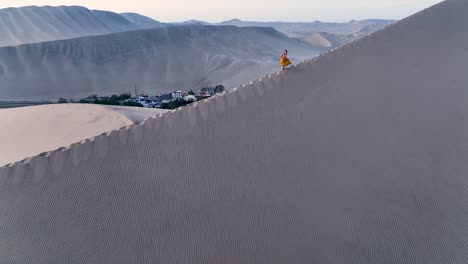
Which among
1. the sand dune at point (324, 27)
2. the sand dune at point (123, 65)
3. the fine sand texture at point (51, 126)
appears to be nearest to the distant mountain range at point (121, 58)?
the sand dune at point (123, 65)

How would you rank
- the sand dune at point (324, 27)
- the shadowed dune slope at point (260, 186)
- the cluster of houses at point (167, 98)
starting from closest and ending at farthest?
1. the shadowed dune slope at point (260, 186)
2. the cluster of houses at point (167, 98)
3. the sand dune at point (324, 27)

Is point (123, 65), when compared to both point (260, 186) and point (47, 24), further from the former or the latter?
point (260, 186)

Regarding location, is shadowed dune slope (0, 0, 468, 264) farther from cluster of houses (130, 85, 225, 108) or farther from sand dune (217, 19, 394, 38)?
sand dune (217, 19, 394, 38)

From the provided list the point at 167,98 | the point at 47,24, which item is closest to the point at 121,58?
the point at 167,98

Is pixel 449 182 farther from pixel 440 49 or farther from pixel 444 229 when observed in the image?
pixel 440 49

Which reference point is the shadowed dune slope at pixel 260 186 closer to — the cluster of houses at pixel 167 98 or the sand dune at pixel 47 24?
the cluster of houses at pixel 167 98

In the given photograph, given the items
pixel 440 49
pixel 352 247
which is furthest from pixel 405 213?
pixel 440 49
